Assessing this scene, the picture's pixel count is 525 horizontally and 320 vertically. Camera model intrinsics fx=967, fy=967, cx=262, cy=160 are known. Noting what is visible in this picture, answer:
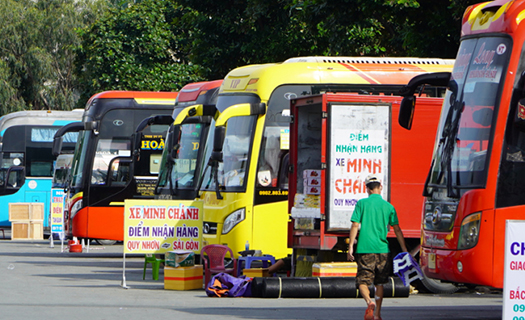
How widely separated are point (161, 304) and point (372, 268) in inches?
123

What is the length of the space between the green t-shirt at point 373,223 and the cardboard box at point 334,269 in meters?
2.88

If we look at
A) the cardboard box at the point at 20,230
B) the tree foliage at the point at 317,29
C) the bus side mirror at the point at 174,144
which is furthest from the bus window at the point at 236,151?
the cardboard box at the point at 20,230

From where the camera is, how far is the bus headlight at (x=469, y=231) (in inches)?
381

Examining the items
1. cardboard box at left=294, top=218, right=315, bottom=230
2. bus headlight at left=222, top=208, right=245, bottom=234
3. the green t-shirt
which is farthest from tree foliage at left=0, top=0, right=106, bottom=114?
the green t-shirt

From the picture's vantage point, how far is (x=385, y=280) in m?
10.8

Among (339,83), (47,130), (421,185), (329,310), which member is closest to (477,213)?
(329,310)

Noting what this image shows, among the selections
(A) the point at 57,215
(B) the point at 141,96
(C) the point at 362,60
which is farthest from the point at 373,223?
(A) the point at 57,215

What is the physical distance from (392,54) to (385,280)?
15.9 m

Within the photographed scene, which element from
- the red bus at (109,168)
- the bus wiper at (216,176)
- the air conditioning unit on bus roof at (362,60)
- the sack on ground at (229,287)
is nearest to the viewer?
the sack on ground at (229,287)

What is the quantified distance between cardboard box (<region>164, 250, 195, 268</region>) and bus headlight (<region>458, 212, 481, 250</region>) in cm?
575

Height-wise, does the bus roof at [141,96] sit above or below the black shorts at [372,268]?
above

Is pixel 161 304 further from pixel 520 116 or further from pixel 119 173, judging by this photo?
pixel 119 173

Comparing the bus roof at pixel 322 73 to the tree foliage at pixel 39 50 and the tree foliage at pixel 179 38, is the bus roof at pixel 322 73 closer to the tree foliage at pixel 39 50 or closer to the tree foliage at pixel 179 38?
the tree foliage at pixel 179 38

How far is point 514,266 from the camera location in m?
8.02
